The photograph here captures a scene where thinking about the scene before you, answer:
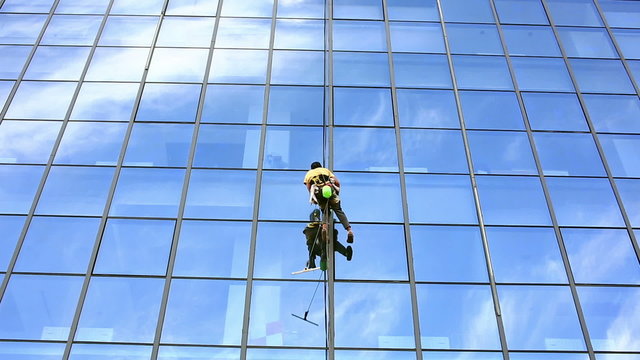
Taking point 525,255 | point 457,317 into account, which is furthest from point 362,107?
point 457,317

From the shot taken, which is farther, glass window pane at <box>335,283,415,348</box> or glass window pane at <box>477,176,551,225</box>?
glass window pane at <box>477,176,551,225</box>

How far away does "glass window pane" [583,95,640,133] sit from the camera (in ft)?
54.1

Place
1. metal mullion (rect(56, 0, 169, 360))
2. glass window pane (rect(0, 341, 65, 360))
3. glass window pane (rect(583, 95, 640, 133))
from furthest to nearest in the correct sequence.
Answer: glass window pane (rect(583, 95, 640, 133)) → metal mullion (rect(56, 0, 169, 360)) → glass window pane (rect(0, 341, 65, 360))

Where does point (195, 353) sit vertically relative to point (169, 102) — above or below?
below

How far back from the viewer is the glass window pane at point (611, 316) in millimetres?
12820

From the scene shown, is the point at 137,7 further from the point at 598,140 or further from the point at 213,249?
the point at 598,140

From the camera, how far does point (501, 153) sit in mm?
15781

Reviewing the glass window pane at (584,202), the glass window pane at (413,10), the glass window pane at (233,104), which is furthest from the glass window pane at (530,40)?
the glass window pane at (233,104)

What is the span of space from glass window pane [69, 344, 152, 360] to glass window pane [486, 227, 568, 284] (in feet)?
22.9

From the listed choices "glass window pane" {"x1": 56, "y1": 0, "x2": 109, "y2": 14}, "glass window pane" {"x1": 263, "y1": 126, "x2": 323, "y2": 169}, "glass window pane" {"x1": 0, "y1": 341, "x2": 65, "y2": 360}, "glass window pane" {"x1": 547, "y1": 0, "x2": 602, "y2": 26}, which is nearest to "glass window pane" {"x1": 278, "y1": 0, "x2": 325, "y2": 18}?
"glass window pane" {"x1": 263, "y1": 126, "x2": 323, "y2": 169}

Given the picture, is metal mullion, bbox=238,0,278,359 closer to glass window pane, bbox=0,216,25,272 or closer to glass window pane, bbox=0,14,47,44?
glass window pane, bbox=0,216,25,272

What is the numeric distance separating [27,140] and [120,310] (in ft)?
17.3

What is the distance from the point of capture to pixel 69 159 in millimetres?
15383

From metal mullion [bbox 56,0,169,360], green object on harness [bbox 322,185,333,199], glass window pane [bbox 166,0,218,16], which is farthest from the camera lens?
glass window pane [bbox 166,0,218,16]
